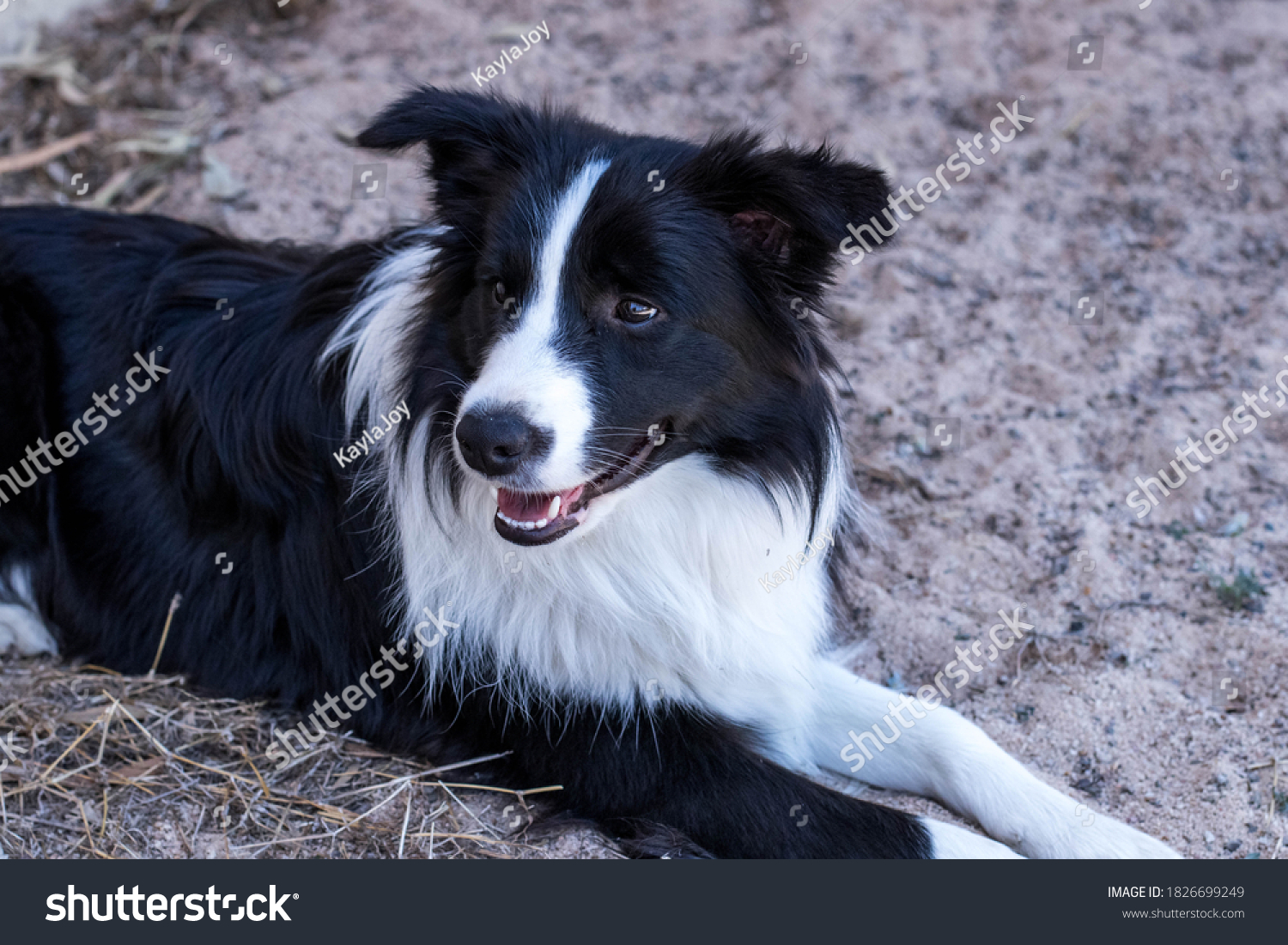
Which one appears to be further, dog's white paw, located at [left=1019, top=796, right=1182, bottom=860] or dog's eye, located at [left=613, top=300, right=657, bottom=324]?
dog's white paw, located at [left=1019, top=796, right=1182, bottom=860]

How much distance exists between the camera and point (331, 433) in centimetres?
355

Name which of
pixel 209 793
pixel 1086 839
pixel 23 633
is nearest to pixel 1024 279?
pixel 1086 839

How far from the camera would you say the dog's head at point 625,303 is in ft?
9.45

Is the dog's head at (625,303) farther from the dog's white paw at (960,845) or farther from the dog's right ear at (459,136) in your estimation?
the dog's white paw at (960,845)

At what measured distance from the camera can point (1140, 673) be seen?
3869 mm

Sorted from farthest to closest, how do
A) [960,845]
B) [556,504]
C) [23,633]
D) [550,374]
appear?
[23,633] < [960,845] < [556,504] < [550,374]

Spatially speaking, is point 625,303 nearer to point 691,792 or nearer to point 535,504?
point 535,504

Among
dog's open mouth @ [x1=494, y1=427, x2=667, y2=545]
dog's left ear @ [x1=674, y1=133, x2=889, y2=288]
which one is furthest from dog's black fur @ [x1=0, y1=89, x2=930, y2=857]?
dog's open mouth @ [x1=494, y1=427, x2=667, y2=545]

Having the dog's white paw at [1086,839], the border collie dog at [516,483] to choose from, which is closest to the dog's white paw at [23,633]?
the border collie dog at [516,483]

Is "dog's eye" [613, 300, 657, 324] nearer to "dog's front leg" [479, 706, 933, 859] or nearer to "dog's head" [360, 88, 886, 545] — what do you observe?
"dog's head" [360, 88, 886, 545]

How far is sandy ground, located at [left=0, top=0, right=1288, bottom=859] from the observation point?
12.6 feet

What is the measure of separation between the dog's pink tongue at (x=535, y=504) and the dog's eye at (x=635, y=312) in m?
0.43

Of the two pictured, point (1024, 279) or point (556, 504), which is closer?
point (556, 504)

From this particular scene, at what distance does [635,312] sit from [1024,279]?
10.9 ft
